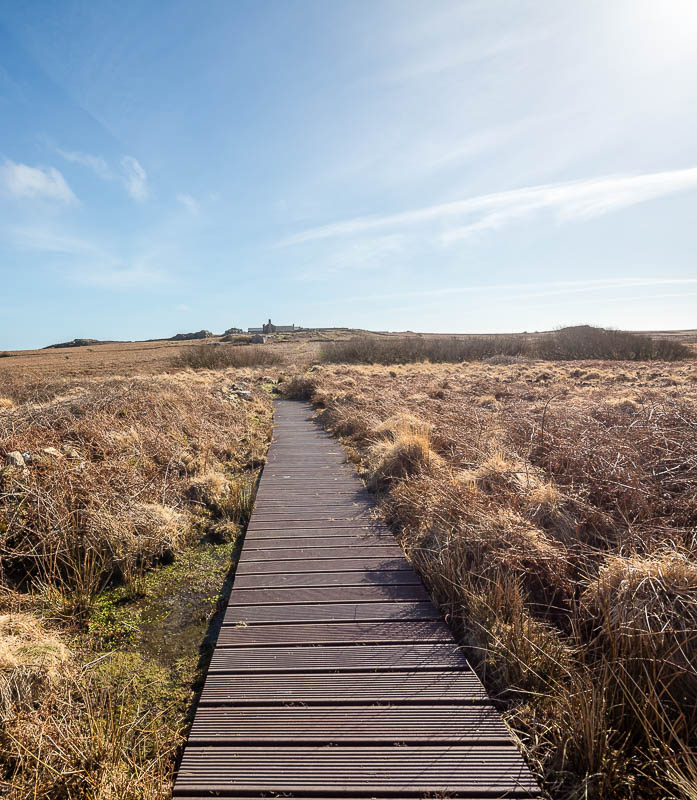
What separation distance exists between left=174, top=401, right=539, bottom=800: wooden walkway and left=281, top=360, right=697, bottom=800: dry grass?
250mm

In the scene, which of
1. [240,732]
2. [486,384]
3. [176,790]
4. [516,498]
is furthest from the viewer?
[486,384]

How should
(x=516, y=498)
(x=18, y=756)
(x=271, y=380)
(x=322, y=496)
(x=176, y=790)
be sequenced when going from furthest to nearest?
(x=271, y=380) → (x=322, y=496) → (x=516, y=498) → (x=18, y=756) → (x=176, y=790)

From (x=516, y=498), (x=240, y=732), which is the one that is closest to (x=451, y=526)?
(x=516, y=498)

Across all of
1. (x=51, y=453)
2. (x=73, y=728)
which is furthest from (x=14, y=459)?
(x=73, y=728)

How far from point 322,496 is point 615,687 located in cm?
386

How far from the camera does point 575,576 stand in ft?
10.5

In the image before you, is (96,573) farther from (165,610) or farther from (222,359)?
(222,359)

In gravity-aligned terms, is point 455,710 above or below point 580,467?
below

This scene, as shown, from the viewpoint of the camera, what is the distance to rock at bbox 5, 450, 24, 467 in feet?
14.1

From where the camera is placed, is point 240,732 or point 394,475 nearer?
point 240,732

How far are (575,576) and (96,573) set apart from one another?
418 centimetres

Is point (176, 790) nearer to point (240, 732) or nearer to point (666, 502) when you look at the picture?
point (240, 732)

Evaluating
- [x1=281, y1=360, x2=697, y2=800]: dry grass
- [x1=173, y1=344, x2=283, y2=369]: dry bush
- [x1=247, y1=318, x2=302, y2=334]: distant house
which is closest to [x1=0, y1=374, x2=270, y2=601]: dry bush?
[x1=281, y1=360, x2=697, y2=800]: dry grass

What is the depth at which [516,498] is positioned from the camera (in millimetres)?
4117
